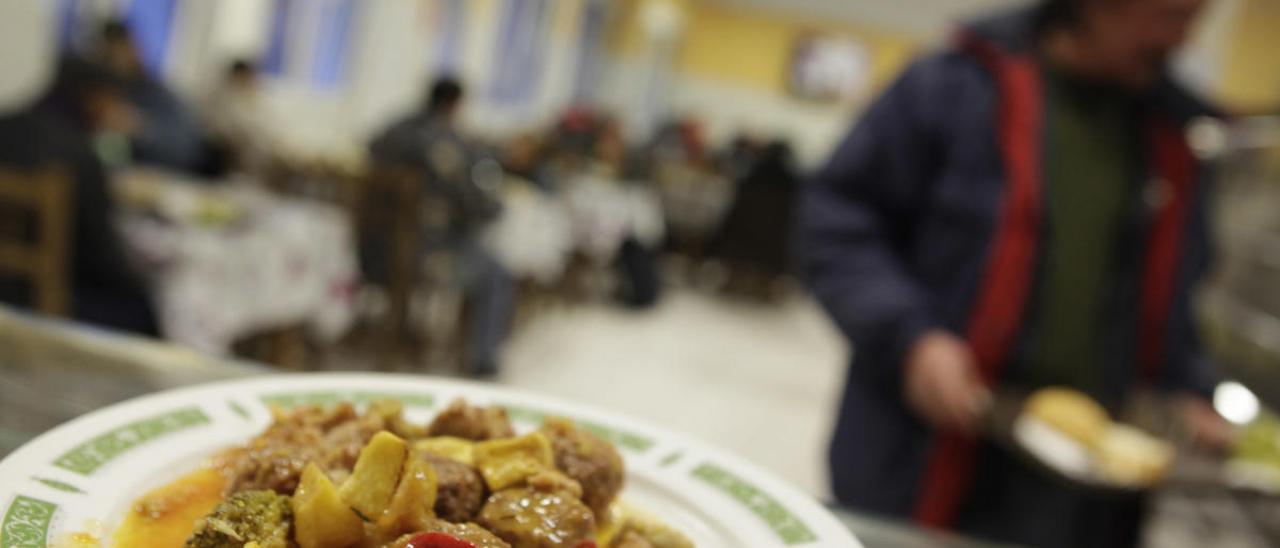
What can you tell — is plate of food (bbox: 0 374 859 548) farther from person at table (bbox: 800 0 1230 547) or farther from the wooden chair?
the wooden chair

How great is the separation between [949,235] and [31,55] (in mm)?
4272

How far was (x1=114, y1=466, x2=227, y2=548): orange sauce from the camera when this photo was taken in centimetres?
49

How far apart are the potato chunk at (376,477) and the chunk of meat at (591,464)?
0.41 feet

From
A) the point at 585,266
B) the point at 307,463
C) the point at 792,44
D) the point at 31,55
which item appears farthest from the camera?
the point at 792,44

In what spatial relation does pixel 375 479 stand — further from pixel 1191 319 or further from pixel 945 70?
pixel 1191 319

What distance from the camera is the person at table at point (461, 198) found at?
455 cm

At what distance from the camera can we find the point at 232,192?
3.58 metres

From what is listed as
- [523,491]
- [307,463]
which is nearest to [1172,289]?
[523,491]

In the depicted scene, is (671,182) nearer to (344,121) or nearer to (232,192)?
(344,121)

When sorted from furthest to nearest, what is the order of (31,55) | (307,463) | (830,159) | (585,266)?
(585,266), (31,55), (830,159), (307,463)

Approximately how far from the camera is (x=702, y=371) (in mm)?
5633

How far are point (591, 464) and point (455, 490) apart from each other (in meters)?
0.09

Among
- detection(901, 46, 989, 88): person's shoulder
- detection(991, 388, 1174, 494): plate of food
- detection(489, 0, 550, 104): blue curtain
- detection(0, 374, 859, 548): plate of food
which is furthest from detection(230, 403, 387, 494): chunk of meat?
detection(489, 0, 550, 104): blue curtain

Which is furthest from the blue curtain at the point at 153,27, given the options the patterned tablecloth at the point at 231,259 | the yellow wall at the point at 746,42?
the yellow wall at the point at 746,42
